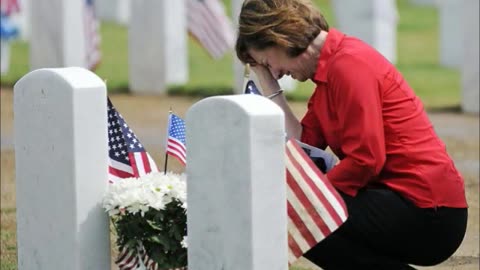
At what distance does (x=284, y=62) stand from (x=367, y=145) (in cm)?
50

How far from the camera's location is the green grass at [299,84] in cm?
1513

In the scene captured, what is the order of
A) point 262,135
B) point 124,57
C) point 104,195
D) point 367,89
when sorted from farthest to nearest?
point 124,57
point 104,195
point 367,89
point 262,135

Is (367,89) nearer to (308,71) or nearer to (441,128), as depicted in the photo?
(308,71)

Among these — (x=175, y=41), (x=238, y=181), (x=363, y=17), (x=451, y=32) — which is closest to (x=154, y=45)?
(x=175, y=41)

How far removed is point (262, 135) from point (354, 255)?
796 mm

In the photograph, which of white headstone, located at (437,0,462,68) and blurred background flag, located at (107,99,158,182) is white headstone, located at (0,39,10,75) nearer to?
white headstone, located at (437,0,462,68)

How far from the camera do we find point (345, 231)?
534 centimetres

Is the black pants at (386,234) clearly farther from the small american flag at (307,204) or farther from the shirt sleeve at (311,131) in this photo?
the shirt sleeve at (311,131)

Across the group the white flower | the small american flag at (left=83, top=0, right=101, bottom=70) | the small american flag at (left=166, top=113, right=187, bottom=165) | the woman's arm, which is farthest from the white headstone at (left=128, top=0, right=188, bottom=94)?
the white flower

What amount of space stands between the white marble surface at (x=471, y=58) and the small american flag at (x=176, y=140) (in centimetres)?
764

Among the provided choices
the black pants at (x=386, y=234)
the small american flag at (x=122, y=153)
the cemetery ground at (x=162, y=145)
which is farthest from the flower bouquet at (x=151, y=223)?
the cemetery ground at (x=162, y=145)

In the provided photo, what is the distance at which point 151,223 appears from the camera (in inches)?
209

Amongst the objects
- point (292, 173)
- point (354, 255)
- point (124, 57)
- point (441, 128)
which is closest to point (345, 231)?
point (354, 255)

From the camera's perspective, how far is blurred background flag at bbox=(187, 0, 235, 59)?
15.9 m
